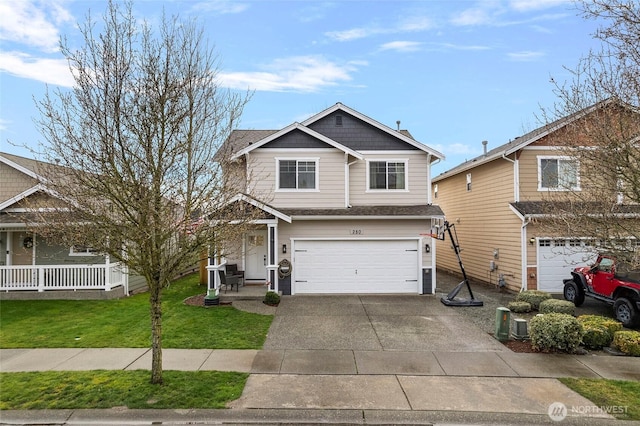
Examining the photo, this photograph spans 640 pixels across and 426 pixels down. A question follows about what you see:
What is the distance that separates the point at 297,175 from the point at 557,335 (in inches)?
412

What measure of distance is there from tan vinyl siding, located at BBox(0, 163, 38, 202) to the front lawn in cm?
500

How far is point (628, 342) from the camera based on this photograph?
25.3ft

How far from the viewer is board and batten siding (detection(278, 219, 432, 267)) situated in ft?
46.8

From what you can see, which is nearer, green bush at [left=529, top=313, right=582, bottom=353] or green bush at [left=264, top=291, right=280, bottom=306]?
green bush at [left=529, top=313, right=582, bottom=353]

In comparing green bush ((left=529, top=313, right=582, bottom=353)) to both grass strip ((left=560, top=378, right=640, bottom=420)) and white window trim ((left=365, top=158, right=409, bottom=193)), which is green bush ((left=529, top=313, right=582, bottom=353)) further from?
white window trim ((left=365, top=158, right=409, bottom=193))

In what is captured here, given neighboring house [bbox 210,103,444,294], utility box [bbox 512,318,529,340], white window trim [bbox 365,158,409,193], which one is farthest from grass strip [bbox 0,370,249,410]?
white window trim [bbox 365,158,409,193]

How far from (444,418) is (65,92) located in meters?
7.60

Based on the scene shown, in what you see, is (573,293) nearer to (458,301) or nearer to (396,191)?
(458,301)

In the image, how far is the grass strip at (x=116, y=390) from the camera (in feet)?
17.2

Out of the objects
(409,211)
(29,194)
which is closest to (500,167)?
(409,211)

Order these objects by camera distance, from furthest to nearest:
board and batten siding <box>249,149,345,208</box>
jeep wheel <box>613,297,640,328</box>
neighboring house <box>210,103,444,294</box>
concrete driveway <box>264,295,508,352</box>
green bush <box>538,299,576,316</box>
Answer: board and batten siding <box>249,149,345,208</box>, neighboring house <box>210,103,444,294</box>, green bush <box>538,299,576,316</box>, jeep wheel <box>613,297,640,328</box>, concrete driveway <box>264,295,508,352</box>

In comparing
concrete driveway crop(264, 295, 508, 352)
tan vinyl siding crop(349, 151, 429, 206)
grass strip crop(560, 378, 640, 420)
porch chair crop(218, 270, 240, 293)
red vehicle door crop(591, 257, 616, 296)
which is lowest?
concrete driveway crop(264, 295, 508, 352)

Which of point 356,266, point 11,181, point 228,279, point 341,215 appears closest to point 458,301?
point 356,266

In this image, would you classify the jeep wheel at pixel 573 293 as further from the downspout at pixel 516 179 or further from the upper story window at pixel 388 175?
the upper story window at pixel 388 175
